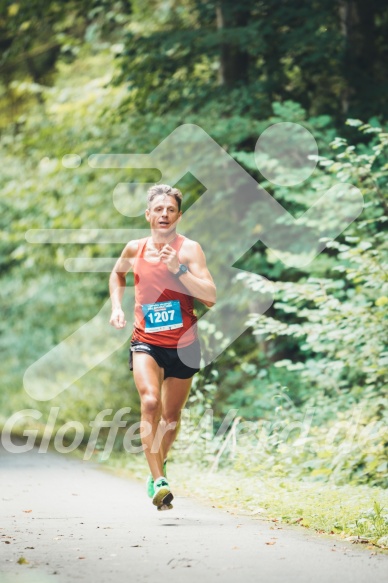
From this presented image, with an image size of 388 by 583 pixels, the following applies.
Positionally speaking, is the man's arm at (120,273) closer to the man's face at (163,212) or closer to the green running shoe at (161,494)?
the man's face at (163,212)

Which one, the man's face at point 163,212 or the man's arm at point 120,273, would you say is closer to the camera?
the man's face at point 163,212

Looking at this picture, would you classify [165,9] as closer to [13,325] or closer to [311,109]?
[311,109]

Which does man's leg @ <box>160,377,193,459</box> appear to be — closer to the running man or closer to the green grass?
the running man

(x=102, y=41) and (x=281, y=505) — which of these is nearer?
(x=281, y=505)

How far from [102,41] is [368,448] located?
11661mm

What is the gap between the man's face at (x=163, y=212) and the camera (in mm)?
7336

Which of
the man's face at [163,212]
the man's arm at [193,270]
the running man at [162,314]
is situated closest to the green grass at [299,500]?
the running man at [162,314]

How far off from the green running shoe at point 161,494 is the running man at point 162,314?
0.54 feet

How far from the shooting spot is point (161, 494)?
22.6 ft

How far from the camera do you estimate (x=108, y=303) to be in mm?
18297

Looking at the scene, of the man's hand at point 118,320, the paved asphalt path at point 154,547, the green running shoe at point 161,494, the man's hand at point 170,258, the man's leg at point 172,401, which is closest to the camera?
the paved asphalt path at point 154,547

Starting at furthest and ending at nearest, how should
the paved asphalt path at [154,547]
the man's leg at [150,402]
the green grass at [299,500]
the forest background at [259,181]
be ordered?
the forest background at [259,181], the man's leg at [150,402], the green grass at [299,500], the paved asphalt path at [154,547]

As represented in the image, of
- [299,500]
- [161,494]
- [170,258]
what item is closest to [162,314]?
[170,258]

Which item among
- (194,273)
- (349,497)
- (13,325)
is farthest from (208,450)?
(13,325)
